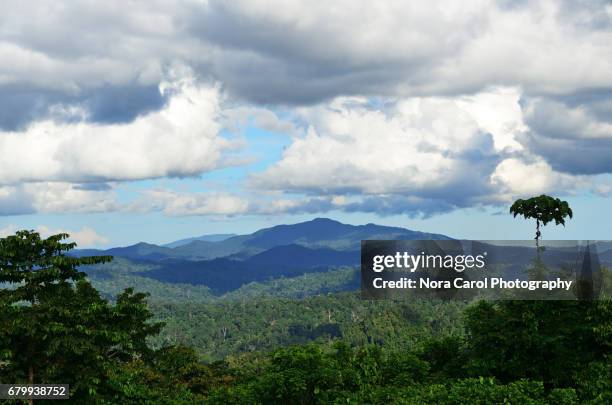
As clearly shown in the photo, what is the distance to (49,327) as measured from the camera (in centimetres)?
2450

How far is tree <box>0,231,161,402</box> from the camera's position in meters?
24.7

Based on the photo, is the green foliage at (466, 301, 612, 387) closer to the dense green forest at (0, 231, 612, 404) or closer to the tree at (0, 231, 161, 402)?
the dense green forest at (0, 231, 612, 404)

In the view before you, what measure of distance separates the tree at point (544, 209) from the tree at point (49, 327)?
1761 cm

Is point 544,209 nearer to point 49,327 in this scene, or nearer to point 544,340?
point 544,340

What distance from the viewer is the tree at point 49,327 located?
24.7m

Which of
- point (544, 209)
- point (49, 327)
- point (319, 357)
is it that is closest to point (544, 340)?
point (544, 209)

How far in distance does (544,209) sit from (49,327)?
2111cm

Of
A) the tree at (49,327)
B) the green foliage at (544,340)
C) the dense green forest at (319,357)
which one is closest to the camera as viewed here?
the dense green forest at (319,357)

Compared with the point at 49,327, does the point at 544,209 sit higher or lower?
higher

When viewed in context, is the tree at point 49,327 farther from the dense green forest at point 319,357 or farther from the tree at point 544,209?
the tree at point 544,209

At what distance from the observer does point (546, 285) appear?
2961 centimetres

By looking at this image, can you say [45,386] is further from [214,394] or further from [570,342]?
[570,342]

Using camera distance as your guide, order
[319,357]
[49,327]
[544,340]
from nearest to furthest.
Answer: [319,357] < [49,327] < [544,340]

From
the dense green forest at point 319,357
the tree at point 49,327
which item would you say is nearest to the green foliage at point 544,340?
the dense green forest at point 319,357
